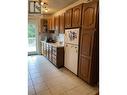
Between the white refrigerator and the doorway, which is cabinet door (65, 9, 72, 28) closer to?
the white refrigerator

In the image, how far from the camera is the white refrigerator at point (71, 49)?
Result: 358cm

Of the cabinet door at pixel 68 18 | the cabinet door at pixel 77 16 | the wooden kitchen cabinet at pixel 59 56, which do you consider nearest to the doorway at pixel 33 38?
the wooden kitchen cabinet at pixel 59 56

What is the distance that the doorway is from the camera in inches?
272

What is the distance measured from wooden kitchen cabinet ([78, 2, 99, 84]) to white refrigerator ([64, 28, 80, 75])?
11.8 inches

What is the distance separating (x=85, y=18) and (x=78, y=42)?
714 mm

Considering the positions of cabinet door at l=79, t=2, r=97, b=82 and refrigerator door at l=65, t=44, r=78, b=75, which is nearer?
cabinet door at l=79, t=2, r=97, b=82

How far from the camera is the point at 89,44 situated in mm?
2943

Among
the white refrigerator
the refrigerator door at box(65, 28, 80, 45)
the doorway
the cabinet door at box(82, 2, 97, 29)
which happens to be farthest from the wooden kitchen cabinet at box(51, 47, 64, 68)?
the doorway

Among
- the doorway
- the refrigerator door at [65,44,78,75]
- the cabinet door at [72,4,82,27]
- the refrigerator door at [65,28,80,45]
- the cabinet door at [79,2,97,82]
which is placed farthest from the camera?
the doorway

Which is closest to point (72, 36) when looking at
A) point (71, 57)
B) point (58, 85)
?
point (71, 57)

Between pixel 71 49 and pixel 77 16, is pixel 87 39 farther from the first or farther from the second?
pixel 71 49
